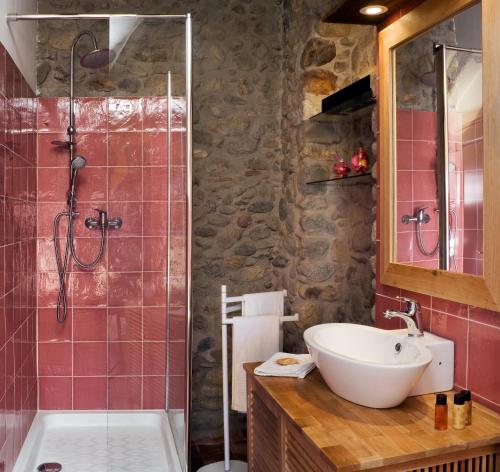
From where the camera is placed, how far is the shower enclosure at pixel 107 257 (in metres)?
2.69

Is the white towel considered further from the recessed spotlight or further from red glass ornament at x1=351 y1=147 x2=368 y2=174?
the recessed spotlight

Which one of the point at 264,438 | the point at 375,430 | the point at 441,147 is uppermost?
the point at 441,147

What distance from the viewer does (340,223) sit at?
2988mm

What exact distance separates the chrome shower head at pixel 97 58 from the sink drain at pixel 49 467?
6.74 feet

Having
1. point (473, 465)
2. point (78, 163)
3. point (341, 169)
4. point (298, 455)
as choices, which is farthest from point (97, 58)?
point (473, 465)

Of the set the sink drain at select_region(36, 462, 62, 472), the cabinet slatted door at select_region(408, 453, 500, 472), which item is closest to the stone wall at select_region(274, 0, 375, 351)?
the cabinet slatted door at select_region(408, 453, 500, 472)

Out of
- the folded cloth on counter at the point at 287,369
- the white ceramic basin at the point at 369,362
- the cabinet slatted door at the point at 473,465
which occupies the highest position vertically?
the white ceramic basin at the point at 369,362

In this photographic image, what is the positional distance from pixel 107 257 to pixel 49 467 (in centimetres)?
112

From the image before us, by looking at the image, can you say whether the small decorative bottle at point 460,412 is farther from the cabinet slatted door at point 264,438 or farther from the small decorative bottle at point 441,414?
the cabinet slatted door at point 264,438

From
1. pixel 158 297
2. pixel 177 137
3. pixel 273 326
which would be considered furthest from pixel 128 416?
pixel 177 137

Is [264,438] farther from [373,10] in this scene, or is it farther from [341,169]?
[373,10]

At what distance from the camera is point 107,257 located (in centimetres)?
298

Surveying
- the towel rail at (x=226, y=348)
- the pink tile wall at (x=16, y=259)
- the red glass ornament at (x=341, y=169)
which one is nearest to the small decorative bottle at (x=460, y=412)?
the towel rail at (x=226, y=348)

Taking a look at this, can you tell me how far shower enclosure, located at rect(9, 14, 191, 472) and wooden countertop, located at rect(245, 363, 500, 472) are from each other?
0.95 meters
